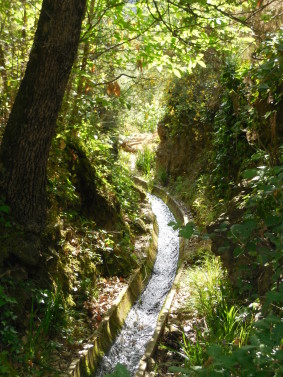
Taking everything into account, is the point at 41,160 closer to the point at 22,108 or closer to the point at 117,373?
the point at 22,108

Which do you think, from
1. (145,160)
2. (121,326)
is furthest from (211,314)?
(145,160)

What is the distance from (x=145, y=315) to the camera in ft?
22.5

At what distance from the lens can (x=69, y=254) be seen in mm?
6309

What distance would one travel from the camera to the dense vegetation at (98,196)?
11.5 ft

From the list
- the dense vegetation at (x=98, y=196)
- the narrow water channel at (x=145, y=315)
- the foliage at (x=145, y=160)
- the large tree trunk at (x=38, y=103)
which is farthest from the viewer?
the foliage at (x=145, y=160)

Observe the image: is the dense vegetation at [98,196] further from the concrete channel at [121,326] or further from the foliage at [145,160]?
the foliage at [145,160]

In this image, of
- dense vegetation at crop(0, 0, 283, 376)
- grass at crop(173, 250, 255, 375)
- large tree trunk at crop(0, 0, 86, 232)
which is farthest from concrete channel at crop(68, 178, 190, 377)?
large tree trunk at crop(0, 0, 86, 232)

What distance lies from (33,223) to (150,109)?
711 inches

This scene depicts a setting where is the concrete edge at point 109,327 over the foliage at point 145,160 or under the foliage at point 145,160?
under

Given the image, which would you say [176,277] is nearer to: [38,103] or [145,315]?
[145,315]

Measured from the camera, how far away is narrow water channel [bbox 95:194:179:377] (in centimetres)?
564

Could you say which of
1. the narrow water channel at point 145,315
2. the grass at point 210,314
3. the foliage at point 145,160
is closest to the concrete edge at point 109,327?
the narrow water channel at point 145,315

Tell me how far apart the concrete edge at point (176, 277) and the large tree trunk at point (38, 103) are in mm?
2499

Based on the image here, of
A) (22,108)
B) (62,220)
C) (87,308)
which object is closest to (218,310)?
(87,308)
